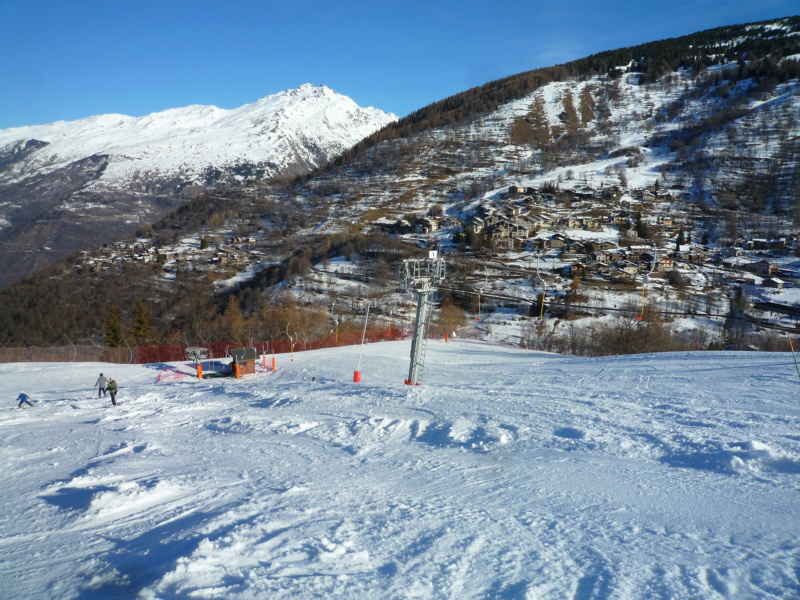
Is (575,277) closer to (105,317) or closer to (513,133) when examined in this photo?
(105,317)

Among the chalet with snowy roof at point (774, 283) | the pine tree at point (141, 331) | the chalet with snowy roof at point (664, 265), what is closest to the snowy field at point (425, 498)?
the pine tree at point (141, 331)

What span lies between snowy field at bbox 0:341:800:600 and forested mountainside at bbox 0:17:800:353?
97.4 feet

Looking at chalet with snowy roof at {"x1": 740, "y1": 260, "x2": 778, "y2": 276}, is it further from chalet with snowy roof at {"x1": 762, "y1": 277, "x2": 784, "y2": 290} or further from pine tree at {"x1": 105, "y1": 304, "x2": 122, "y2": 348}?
pine tree at {"x1": 105, "y1": 304, "x2": 122, "y2": 348}

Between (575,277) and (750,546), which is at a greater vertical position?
(575,277)

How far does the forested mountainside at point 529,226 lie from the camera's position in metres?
51.6

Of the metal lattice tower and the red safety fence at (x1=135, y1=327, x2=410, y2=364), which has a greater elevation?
the metal lattice tower

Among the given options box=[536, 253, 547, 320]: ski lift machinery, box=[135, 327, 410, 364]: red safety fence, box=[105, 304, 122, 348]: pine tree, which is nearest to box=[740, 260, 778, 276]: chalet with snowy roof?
box=[536, 253, 547, 320]: ski lift machinery

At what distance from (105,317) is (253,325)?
93.3 feet

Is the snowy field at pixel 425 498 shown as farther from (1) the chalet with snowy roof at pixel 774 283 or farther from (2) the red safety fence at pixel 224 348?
(1) the chalet with snowy roof at pixel 774 283

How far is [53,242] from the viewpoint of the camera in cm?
14200

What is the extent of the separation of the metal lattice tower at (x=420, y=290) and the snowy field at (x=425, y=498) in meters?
3.84

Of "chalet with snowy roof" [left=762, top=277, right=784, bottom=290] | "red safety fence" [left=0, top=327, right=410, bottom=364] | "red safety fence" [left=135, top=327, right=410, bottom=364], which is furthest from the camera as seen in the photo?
"chalet with snowy roof" [left=762, top=277, right=784, bottom=290]

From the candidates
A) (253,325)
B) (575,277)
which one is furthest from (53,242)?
(575,277)

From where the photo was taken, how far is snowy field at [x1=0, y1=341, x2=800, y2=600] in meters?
4.39
